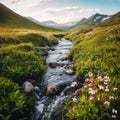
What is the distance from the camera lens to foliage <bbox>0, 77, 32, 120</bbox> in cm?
1054

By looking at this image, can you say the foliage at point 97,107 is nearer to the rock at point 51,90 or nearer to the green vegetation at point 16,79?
the green vegetation at point 16,79

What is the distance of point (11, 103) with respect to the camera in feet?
36.6

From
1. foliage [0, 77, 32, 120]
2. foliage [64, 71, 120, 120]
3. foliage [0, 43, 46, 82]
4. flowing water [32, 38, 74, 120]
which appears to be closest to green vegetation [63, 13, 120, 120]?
foliage [64, 71, 120, 120]

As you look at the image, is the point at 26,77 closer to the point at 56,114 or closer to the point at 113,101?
the point at 56,114

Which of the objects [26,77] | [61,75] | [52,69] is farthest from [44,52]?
[26,77]

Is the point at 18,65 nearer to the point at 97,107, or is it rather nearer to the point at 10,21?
the point at 97,107

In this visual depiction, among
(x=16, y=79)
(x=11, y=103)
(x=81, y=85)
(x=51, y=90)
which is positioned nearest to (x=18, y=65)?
(x=16, y=79)

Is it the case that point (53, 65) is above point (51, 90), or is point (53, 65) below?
above

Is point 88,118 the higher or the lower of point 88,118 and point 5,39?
the lower

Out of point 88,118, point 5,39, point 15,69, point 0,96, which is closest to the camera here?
point 88,118

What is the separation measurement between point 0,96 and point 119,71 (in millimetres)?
7717

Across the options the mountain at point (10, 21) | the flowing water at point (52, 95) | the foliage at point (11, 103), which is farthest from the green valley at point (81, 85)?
the mountain at point (10, 21)

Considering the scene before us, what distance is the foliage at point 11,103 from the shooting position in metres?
10.5

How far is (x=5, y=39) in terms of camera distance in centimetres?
2652
